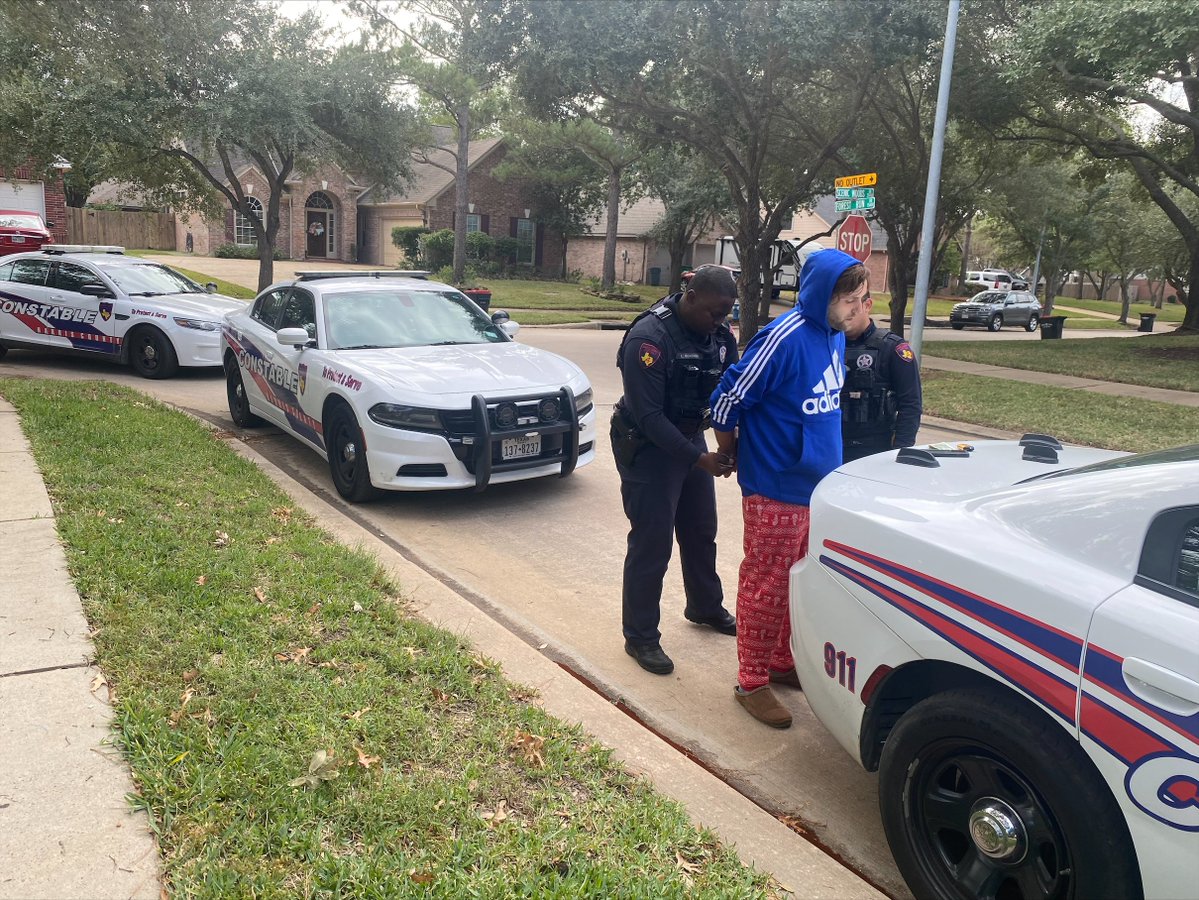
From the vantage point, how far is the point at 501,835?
2.79 metres

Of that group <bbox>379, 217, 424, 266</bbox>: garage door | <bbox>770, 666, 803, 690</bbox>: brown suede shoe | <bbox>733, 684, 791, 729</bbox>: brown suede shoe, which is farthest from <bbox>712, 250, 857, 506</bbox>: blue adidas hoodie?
<bbox>379, 217, 424, 266</bbox>: garage door

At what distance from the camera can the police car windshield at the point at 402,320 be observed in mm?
7660

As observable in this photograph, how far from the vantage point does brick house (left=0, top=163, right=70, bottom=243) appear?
2986 centimetres

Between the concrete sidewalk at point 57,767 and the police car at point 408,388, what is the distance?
2.46 m

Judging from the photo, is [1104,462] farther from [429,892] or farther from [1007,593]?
[429,892]

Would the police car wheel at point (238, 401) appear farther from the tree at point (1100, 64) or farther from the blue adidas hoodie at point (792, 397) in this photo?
the tree at point (1100, 64)

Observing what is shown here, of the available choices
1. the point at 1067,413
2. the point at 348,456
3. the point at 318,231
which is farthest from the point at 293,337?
the point at 318,231

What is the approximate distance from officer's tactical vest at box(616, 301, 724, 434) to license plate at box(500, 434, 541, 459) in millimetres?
2695

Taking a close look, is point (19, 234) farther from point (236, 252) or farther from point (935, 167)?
point (935, 167)

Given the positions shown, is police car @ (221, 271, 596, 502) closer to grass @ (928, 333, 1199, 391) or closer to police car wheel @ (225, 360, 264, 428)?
police car wheel @ (225, 360, 264, 428)

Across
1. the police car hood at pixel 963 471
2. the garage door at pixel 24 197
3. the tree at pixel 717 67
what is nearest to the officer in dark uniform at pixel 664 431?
the police car hood at pixel 963 471

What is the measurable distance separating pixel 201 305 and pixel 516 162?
2844 cm

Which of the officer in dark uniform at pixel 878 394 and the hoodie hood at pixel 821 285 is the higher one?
the hoodie hood at pixel 821 285

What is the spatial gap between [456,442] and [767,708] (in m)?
3.30
